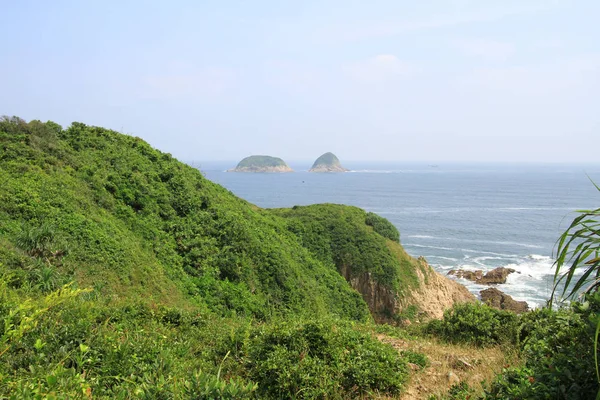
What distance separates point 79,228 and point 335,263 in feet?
67.1

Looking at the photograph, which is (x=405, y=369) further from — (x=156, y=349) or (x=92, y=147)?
(x=92, y=147)

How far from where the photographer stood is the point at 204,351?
7.04 m

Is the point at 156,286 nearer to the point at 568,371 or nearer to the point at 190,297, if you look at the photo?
the point at 190,297

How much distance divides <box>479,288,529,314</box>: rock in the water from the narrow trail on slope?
92.4 ft

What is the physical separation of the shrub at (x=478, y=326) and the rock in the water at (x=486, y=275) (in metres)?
33.8

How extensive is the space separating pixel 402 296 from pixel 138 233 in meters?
19.9

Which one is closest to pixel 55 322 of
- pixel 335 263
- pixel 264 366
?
pixel 264 366

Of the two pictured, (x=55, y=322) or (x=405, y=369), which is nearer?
(x=55, y=322)

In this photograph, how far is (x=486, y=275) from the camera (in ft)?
Answer: 139

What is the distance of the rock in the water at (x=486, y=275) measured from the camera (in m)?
41.4

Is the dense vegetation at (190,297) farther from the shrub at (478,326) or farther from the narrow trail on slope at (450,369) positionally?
the narrow trail on slope at (450,369)

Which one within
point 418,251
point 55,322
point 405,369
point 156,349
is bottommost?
point 418,251

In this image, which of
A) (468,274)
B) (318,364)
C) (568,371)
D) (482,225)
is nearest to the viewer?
(568,371)

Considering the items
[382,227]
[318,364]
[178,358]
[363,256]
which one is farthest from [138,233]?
[382,227]
